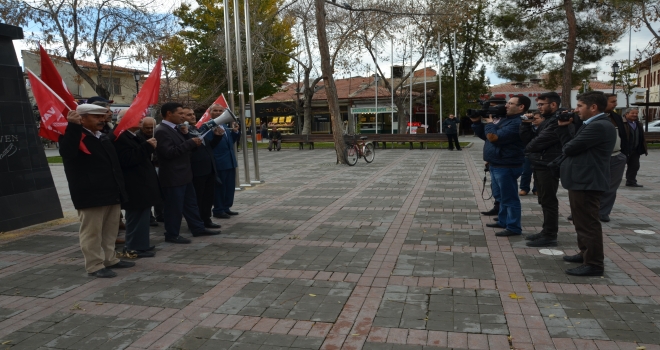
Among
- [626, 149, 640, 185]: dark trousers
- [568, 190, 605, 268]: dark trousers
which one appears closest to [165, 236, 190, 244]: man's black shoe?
[568, 190, 605, 268]: dark trousers

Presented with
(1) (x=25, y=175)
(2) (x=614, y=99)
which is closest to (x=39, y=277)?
(1) (x=25, y=175)

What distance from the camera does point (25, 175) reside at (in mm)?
7910

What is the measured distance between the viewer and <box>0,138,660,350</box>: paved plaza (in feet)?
12.4

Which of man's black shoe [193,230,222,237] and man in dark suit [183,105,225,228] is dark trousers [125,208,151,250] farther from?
man in dark suit [183,105,225,228]

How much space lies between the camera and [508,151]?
6.55 m

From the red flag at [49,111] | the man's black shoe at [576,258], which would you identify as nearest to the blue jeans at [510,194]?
the man's black shoe at [576,258]

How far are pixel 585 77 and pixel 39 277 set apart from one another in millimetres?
29919

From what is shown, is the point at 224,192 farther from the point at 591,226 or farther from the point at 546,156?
the point at 591,226

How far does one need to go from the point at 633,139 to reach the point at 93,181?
9.45 metres

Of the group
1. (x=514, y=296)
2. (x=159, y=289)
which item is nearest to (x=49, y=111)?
(x=159, y=289)

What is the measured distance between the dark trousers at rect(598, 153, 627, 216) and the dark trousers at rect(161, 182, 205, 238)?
560 centimetres

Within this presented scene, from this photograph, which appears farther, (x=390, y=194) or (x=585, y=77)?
(x=585, y=77)

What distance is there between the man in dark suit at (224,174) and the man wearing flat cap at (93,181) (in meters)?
2.80

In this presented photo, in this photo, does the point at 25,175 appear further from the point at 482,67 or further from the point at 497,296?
the point at 482,67
